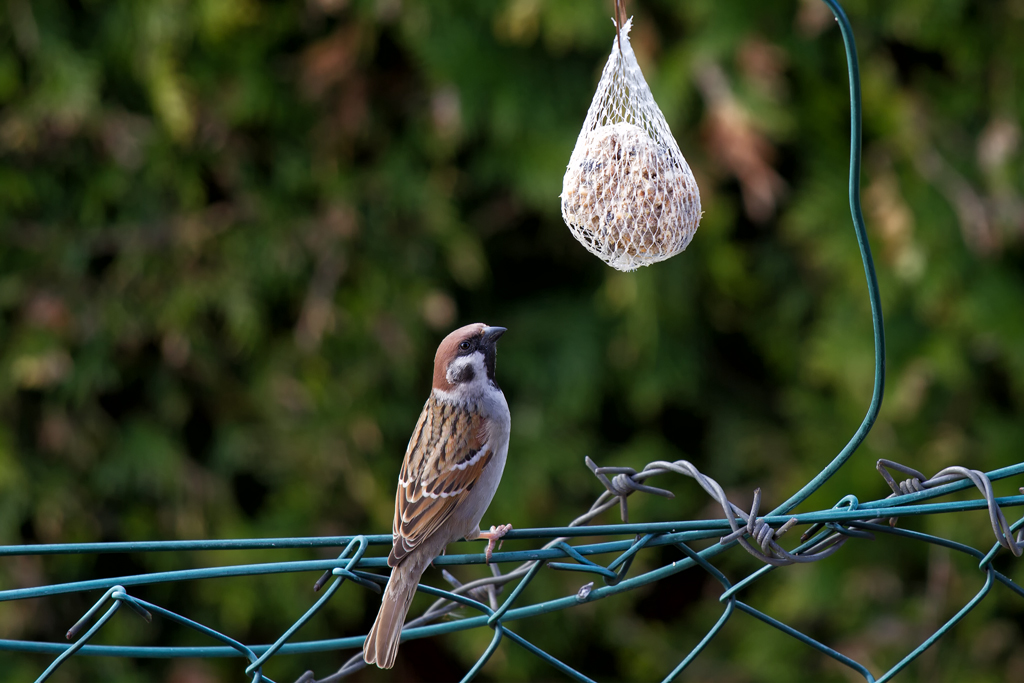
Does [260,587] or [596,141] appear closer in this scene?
[596,141]

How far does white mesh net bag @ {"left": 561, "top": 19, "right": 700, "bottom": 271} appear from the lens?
2203 millimetres

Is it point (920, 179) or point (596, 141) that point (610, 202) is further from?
point (920, 179)

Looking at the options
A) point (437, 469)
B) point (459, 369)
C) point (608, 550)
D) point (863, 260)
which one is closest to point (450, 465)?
point (437, 469)

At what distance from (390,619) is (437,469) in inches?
20.1

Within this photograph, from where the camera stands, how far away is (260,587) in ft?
12.1

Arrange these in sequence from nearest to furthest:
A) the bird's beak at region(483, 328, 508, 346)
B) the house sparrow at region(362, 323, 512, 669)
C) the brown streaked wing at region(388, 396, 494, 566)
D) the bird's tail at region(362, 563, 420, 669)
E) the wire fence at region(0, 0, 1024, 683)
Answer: the wire fence at region(0, 0, 1024, 683)
the bird's tail at region(362, 563, 420, 669)
the house sparrow at region(362, 323, 512, 669)
the brown streaked wing at region(388, 396, 494, 566)
the bird's beak at region(483, 328, 508, 346)

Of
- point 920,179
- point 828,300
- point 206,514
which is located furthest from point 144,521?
point 920,179

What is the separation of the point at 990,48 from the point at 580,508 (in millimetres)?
2123

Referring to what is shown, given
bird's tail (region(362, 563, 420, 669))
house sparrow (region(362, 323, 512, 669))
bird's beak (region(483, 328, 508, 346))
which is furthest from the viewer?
bird's beak (region(483, 328, 508, 346))

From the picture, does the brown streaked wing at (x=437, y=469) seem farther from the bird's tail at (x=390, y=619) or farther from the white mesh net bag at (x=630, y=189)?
the white mesh net bag at (x=630, y=189)

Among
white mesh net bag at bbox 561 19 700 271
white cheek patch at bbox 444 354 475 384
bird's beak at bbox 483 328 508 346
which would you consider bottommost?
white cheek patch at bbox 444 354 475 384

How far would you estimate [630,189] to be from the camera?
7.25 ft

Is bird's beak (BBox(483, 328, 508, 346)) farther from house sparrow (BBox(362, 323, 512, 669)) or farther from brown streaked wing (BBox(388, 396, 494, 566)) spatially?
brown streaked wing (BBox(388, 396, 494, 566))

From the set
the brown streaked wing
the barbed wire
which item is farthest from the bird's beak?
the barbed wire
